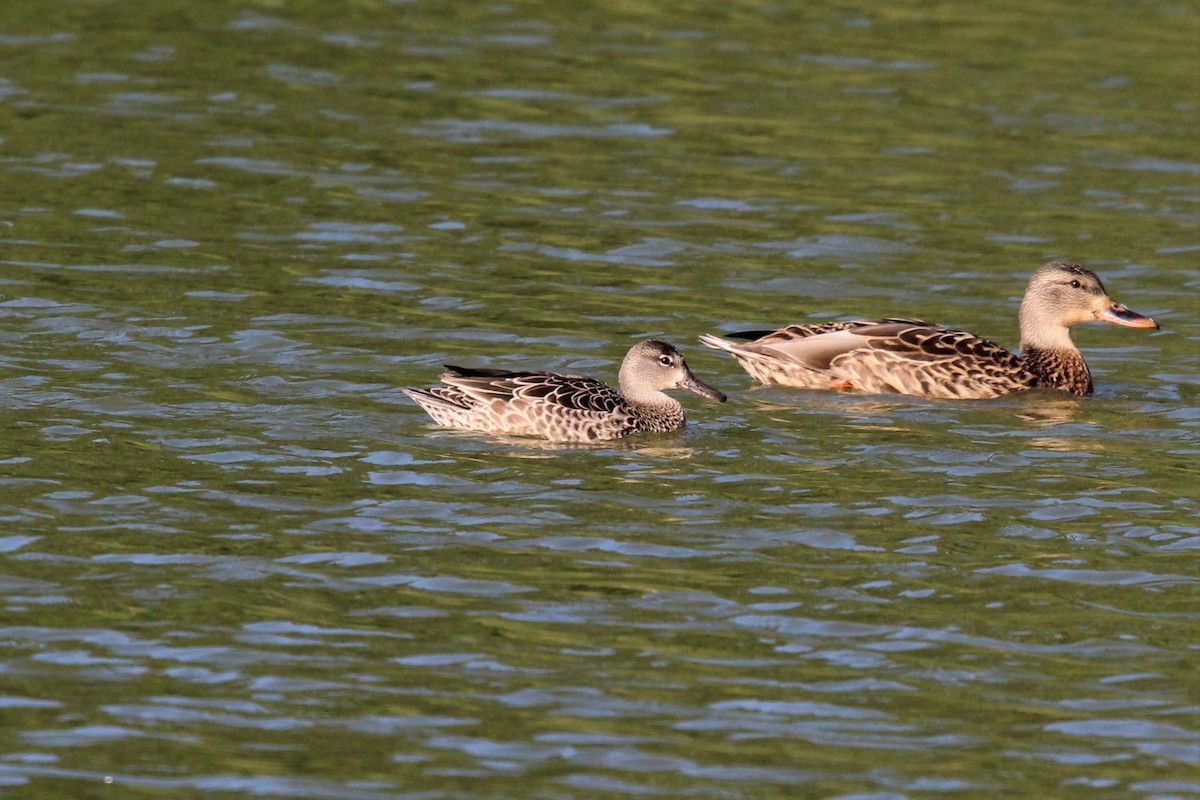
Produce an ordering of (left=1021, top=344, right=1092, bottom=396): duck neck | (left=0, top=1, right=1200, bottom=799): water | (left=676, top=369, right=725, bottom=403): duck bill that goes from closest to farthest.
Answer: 1. (left=0, top=1, right=1200, bottom=799): water
2. (left=676, top=369, right=725, bottom=403): duck bill
3. (left=1021, top=344, right=1092, bottom=396): duck neck

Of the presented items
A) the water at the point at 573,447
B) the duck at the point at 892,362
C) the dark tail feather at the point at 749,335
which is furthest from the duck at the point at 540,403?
the dark tail feather at the point at 749,335

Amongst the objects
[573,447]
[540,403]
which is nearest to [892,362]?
[573,447]

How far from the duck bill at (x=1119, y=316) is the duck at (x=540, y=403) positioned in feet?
10.8

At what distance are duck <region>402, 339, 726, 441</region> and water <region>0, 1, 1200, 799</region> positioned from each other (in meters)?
0.15

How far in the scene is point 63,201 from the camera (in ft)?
55.9

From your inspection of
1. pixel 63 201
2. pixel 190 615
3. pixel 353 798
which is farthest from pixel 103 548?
pixel 63 201

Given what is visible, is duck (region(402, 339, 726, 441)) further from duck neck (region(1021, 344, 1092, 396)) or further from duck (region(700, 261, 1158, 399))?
duck neck (region(1021, 344, 1092, 396))

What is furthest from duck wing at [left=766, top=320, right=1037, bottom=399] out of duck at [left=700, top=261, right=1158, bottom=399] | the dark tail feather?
the dark tail feather

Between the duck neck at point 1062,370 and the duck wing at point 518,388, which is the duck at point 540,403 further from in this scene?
the duck neck at point 1062,370

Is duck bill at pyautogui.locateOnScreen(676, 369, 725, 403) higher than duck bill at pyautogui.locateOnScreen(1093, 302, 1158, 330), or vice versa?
duck bill at pyautogui.locateOnScreen(1093, 302, 1158, 330)

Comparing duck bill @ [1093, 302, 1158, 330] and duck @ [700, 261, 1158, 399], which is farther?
duck bill @ [1093, 302, 1158, 330]

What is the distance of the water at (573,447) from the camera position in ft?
25.7

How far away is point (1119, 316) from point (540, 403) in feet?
14.8

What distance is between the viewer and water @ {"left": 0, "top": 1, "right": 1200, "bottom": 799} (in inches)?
309
